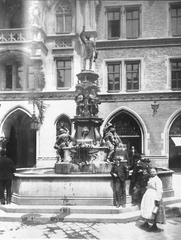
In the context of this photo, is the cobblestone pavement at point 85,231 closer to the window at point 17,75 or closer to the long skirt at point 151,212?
the long skirt at point 151,212

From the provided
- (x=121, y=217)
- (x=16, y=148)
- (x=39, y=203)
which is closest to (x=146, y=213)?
(x=121, y=217)

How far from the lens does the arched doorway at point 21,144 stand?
28.1 meters

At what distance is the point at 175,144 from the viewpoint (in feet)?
77.3

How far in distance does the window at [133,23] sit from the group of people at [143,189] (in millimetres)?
16596

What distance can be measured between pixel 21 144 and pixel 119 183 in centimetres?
2056

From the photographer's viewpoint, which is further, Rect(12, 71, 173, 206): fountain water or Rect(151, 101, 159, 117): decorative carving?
Rect(151, 101, 159, 117): decorative carving

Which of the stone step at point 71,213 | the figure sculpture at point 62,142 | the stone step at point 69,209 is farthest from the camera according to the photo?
the figure sculpture at point 62,142

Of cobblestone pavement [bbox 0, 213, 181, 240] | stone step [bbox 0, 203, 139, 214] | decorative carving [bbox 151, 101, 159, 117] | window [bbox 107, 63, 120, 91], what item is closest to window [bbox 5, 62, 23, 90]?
window [bbox 107, 63, 120, 91]

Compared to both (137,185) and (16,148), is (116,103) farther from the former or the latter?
(137,185)

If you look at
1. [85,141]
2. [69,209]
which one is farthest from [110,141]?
[69,209]

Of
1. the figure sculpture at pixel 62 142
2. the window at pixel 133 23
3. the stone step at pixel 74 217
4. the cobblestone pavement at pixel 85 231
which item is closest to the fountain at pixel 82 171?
the figure sculpture at pixel 62 142

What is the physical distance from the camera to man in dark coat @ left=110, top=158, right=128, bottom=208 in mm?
9062

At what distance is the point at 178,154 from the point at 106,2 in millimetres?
12692

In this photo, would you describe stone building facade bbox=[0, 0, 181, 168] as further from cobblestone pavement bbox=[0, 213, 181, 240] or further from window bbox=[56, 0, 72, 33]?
cobblestone pavement bbox=[0, 213, 181, 240]
